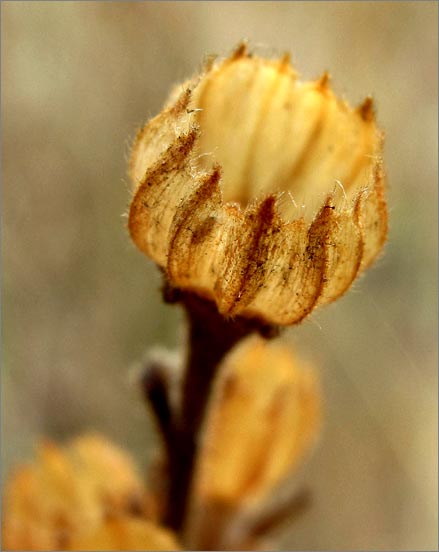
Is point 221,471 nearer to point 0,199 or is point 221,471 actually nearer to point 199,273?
point 199,273

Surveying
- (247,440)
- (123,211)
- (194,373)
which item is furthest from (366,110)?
(123,211)

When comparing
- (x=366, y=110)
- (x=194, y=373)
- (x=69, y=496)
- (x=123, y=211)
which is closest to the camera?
(x=366, y=110)

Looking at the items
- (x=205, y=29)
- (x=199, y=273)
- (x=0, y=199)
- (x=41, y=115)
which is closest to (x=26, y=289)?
(x=0, y=199)

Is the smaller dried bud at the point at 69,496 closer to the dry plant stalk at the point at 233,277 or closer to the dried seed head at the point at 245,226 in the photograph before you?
the dry plant stalk at the point at 233,277

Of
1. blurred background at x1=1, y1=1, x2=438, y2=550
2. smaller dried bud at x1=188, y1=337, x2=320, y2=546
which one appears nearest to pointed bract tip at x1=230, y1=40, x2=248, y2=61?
smaller dried bud at x1=188, y1=337, x2=320, y2=546

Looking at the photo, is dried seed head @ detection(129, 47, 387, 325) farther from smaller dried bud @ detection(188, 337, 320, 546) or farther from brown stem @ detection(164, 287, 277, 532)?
smaller dried bud @ detection(188, 337, 320, 546)

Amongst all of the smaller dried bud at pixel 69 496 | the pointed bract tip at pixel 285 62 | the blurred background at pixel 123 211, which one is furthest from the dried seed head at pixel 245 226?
the blurred background at pixel 123 211

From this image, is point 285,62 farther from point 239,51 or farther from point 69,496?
point 69,496
